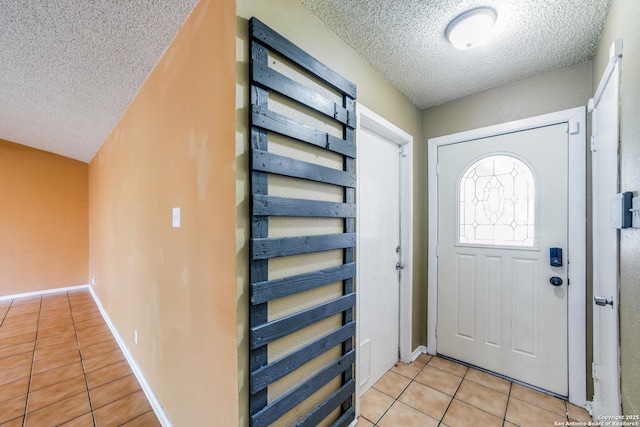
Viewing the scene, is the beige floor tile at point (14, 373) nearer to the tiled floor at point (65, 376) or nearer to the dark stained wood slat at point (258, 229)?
the tiled floor at point (65, 376)

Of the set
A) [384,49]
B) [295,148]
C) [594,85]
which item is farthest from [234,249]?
[594,85]

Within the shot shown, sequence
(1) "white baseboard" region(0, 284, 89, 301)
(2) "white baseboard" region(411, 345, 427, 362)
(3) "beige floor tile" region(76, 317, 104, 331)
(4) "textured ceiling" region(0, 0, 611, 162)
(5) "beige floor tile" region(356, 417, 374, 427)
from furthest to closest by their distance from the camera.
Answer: (1) "white baseboard" region(0, 284, 89, 301) → (3) "beige floor tile" region(76, 317, 104, 331) → (2) "white baseboard" region(411, 345, 427, 362) → (5) "beige floor tile" region(356, 417, 374, 427) → (4) "textured ceiling" region(0, 0, 611, 162)

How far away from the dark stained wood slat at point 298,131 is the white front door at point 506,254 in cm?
135

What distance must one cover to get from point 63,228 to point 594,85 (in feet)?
24.0

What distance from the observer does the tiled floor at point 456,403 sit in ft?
5.65

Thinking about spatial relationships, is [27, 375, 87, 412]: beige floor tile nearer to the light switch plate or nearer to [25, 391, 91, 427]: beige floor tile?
[25, 391, 91, 427]: beige floor tile

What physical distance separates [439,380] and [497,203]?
155 cm

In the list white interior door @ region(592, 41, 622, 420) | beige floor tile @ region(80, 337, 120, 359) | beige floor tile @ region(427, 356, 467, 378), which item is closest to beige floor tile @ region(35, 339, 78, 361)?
beige floor tile @ region(80, 337, 120, 359)

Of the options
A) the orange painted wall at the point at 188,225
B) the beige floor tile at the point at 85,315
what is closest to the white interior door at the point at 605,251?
the orange painted wall at the point at 188,225

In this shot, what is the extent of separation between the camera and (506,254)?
2.15 metres

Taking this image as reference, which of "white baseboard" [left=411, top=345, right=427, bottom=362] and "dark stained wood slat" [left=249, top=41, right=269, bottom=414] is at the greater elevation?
"dark stained wood slat" [left=249, top=41, right=269, bottom=414]

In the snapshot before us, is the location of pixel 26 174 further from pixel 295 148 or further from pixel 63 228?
pixel 295 148

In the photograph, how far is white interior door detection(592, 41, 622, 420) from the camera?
1319mm

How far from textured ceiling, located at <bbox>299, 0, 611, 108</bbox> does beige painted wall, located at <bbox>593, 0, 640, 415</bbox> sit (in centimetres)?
28
